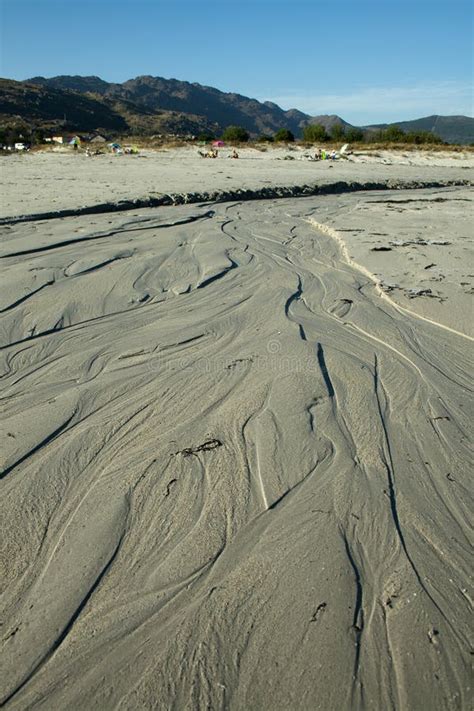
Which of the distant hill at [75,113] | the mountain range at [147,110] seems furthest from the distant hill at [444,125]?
the distant hill at [75,113]

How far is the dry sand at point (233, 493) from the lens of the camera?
166 cm

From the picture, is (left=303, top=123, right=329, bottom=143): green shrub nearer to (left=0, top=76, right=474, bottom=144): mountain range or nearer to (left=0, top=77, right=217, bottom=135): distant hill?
(left=0, top=76, right=474, bottom=144): mountain range

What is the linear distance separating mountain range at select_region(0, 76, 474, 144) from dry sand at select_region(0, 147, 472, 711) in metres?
43.5

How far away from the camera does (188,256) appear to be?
19.8ft

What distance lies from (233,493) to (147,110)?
98.3m

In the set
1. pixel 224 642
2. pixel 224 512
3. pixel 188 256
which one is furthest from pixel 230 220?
pixel 224 642

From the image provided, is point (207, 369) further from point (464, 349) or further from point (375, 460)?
point (464, 349)

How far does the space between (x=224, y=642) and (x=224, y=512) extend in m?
0.60

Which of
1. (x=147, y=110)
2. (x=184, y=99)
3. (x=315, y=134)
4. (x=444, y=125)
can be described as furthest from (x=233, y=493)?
(x=184, y=99)

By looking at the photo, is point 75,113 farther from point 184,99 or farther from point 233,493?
point 184,99

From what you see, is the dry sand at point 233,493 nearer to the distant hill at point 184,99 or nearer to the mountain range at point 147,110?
the mountain range at point 147,110

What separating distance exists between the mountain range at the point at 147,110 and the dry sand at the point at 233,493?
1713 inches

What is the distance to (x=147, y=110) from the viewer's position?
3568 inches

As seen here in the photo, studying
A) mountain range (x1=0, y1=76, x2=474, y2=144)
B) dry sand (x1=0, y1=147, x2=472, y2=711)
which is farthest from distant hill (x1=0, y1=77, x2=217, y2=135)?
dry sand (x1=0, y1=147, x2=472, y2=711)
